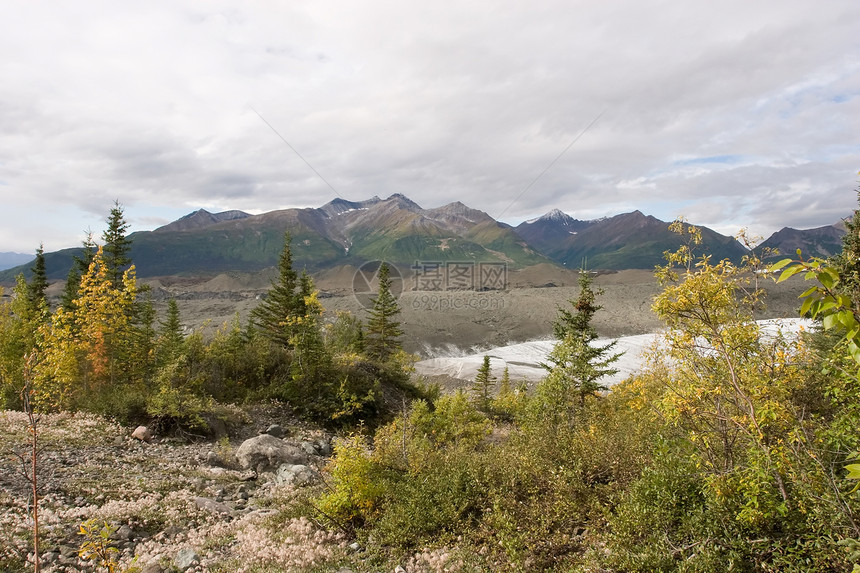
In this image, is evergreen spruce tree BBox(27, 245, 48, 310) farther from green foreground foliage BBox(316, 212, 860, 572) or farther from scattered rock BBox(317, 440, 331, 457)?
green foreground foliage BBox(316, 212, 860, 572)

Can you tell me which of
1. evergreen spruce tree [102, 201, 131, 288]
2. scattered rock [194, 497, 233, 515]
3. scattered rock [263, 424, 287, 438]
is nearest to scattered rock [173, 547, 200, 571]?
scattered rock [194, 497, 233, 515]

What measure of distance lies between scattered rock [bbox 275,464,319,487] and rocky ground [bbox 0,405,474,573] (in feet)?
0.12

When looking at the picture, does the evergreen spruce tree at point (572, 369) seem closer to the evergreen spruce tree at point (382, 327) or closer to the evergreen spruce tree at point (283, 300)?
the evergreen spruce tree at point (382, 327)

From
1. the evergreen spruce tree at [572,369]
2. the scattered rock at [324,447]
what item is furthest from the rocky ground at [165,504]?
the evergreen spruce tree at [572,369]

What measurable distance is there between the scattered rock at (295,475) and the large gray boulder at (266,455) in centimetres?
43

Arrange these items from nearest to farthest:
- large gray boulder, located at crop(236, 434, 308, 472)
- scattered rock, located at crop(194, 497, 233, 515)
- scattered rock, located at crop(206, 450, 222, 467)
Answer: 1. scattered rock, located at crop(194, 497, 233, 515)
2. scattered rock, located at crop(206, 450, 222, 467)
3. large gray boulder, located at crop(236, 434, 308, 472)

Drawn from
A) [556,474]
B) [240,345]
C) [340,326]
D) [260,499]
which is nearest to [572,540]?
[556,474]

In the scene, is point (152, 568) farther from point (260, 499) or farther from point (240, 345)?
point (240, 345)

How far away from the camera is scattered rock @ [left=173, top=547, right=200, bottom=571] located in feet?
22.4

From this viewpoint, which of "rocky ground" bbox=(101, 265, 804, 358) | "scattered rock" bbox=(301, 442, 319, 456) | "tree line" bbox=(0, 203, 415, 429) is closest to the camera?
"tree line" bbox=(0, 203, 415, 429)

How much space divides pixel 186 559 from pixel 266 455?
6.47 metres

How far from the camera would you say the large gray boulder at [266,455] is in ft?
42.8

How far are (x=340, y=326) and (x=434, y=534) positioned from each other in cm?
3405

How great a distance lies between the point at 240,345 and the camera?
2272 cm
